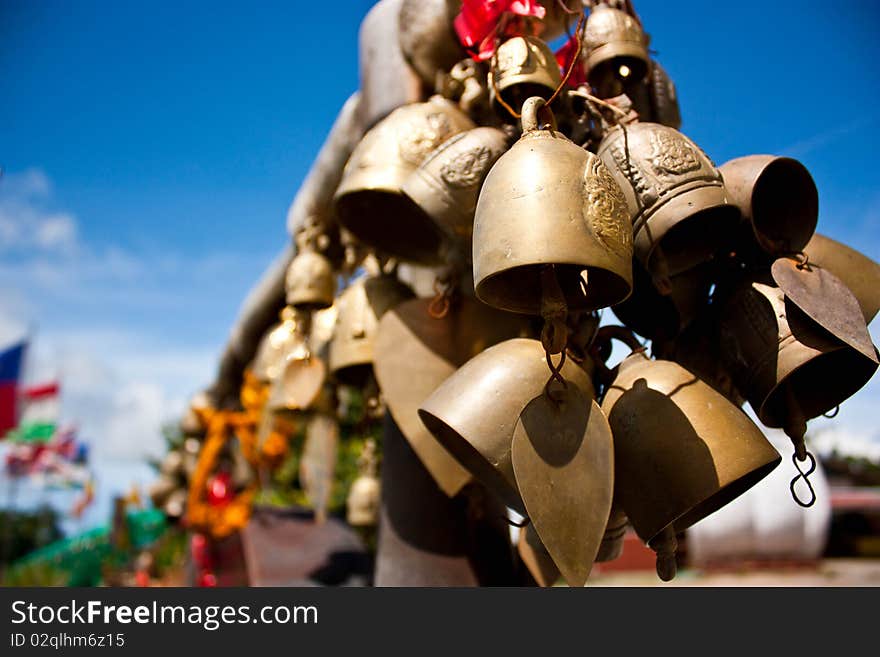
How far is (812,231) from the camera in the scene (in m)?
1.32

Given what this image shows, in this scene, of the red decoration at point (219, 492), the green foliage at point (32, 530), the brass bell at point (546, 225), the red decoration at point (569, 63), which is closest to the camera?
the brass bell at point (546, 225)

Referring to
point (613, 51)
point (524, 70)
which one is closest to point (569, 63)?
point (613, 51)

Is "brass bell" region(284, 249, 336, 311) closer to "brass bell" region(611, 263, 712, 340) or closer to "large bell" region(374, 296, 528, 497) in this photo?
"large bell" region(374, 296, 528, 497)

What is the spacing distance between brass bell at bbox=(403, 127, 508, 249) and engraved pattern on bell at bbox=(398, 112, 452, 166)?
16cm

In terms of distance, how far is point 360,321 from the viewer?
2020 mm

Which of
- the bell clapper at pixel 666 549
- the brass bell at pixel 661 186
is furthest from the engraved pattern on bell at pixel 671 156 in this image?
the bell clapper at pixel 666 549

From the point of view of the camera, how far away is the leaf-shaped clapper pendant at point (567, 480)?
105 centimetres

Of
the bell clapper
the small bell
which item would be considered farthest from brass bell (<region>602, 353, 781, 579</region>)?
the small bell

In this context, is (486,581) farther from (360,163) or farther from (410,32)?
(410,32)

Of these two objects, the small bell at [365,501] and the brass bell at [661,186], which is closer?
the brass bell at [661,186]

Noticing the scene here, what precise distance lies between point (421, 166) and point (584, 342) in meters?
0.47

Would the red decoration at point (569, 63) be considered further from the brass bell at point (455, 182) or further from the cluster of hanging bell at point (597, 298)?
the brass bell at point (455, 182)

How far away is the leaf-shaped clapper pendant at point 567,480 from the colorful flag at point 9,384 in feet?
52.3

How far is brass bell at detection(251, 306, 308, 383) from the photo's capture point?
7.88 ft
